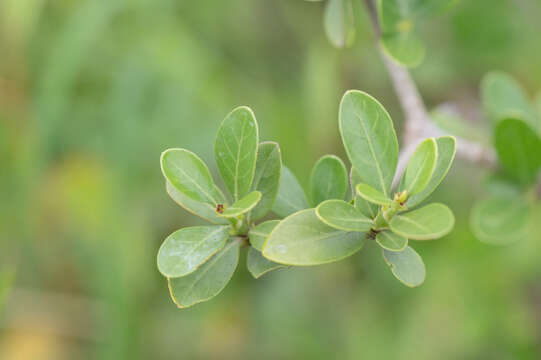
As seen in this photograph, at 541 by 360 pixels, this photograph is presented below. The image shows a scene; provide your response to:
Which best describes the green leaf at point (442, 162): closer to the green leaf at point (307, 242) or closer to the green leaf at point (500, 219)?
the green leaf at point (307, 242)

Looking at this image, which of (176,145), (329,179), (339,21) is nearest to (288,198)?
(329,179)

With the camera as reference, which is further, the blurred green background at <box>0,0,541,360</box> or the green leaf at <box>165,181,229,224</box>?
the blurred green background at <box>0,0,541,360</box>

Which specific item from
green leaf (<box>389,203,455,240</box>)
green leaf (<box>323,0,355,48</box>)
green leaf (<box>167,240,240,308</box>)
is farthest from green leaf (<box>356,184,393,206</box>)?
green leaf (<box>323,0,355,48</box>)

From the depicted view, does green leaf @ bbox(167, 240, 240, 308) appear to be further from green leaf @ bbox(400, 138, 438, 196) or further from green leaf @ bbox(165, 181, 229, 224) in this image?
green leaf @ bbox(400, 138, 438, 196)

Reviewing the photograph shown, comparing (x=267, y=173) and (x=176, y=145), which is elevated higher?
(x=176, y=145)

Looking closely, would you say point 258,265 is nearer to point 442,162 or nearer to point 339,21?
point 442,162

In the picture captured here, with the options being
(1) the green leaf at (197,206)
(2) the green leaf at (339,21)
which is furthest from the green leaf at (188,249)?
(2) the green leaf at (339,21)
